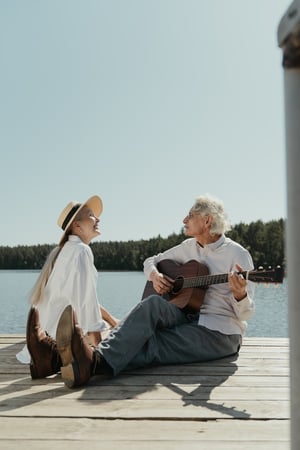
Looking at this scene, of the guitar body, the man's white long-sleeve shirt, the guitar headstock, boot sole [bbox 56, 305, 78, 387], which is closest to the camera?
boot sole [bbox 56, 305, 78, 387]

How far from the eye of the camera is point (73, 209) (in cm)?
392

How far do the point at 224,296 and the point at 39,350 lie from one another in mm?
1236

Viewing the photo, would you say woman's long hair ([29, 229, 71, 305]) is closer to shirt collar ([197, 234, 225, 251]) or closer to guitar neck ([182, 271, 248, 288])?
guitar neck ([182, 271, 248, 288])

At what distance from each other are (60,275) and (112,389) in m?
0.96

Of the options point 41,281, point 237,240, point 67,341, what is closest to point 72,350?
point 67,341

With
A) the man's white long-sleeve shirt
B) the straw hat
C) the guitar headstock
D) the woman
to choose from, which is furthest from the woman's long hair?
the guitar headstock

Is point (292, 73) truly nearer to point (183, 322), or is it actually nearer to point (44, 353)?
point (44, 353)

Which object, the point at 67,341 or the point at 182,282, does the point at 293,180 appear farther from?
the point at 182,282

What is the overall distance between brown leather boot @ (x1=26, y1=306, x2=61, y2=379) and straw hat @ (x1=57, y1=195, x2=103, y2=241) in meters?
0.95

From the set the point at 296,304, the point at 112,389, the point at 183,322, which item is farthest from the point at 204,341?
the point at 296,304

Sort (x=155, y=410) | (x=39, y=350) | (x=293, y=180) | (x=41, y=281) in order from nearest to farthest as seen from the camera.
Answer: (x=293, y=180) → (x=155, y=410) → (x=39, y=350) → (x=41, y=281)

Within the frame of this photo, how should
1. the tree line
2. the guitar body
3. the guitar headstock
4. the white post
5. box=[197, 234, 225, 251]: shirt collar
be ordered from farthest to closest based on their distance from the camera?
1. the tree line
2. box=[197, 234, 225, 251]: shirt collar
3. the guitar body
4. the guitar headstock
5. the white post

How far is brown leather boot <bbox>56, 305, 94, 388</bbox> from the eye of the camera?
2.64 m

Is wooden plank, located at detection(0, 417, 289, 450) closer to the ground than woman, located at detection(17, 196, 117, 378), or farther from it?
closer to the ground
